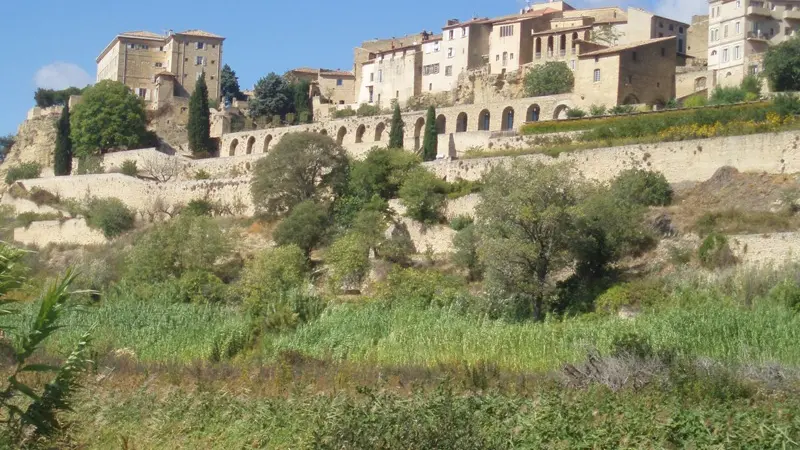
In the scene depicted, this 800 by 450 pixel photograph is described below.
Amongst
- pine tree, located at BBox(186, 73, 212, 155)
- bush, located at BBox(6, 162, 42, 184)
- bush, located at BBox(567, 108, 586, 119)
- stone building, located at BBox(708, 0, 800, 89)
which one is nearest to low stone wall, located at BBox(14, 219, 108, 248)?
bush, located at BBox(6, 162, 42, 184)

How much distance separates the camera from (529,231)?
34.7 m

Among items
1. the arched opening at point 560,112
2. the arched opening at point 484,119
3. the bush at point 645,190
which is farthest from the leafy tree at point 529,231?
the arched opening at point 484,119

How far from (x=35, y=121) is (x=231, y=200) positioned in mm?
30606

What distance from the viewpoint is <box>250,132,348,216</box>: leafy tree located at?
4881 centimetres

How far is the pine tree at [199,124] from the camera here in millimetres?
66375

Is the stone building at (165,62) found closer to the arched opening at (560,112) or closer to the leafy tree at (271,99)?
the leafy tree at (271,99)

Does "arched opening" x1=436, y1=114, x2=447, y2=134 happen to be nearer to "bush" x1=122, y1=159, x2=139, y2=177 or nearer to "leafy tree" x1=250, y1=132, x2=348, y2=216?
"leafy tree" x1=250, y1=132, x2=348, y2=216

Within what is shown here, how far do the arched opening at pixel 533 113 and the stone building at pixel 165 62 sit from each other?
89.6 feet

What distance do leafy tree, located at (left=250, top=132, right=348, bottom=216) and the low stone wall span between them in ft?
31.0

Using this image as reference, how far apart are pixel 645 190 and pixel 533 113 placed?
1802 cm

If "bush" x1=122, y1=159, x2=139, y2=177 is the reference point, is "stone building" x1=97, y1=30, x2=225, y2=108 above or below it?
above

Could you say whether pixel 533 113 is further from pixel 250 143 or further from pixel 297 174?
pixel 250 143

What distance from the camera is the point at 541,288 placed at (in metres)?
33.8

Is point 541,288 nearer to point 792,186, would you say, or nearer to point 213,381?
point 792,186
